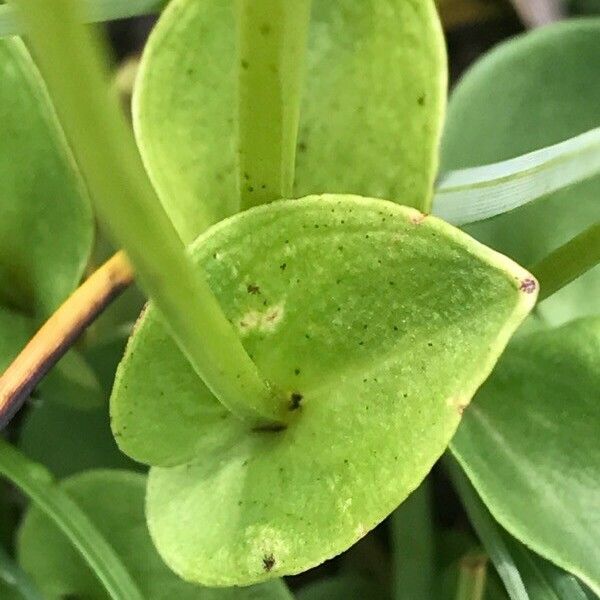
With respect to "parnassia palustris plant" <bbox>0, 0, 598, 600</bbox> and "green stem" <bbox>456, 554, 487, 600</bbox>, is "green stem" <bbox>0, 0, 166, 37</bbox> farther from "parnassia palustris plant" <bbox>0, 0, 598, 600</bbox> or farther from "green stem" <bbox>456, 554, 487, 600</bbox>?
"green stem" <bbox>456, 554, 487, 600</bbox>

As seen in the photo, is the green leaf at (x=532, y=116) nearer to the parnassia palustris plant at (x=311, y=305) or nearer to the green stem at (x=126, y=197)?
the parnassia palustris plant at (x=311, y=305)

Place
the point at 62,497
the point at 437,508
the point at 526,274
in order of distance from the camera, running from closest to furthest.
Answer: the point at 526,274 < the point at 62,497 < the point at 437,508

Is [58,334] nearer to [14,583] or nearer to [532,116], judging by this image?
[14,583]

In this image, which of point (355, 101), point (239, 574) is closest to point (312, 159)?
point (355, 101)

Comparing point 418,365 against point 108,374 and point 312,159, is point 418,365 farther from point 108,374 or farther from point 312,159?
point 108,374

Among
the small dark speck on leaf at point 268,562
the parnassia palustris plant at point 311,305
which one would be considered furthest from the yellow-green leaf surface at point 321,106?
the small dark speck on leaf at point 268,562

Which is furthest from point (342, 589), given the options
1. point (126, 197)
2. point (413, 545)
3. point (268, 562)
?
point (126, 197)
